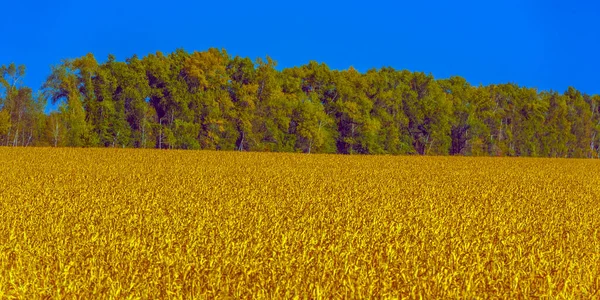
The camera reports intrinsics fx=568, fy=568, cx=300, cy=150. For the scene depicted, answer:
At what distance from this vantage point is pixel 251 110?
63.5 metres

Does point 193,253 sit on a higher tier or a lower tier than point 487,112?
lower

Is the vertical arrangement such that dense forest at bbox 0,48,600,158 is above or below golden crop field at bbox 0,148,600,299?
above

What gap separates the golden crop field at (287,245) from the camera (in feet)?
20.3

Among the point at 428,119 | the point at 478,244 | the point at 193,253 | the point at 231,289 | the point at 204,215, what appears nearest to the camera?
the point at 231,289

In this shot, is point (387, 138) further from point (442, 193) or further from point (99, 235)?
point (99, 235)

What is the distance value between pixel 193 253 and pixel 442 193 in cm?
1138

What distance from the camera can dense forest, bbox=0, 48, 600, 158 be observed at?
196 feet

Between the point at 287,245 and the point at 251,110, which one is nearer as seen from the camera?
the point at 287,245

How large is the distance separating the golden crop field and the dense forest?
1802 inches

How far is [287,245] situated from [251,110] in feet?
183

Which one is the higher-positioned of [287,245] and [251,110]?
[251,110]

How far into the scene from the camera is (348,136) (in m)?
69.9

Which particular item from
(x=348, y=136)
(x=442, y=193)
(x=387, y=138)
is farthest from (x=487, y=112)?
(x=442, y=193)

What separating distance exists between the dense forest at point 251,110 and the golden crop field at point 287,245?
150 feet
